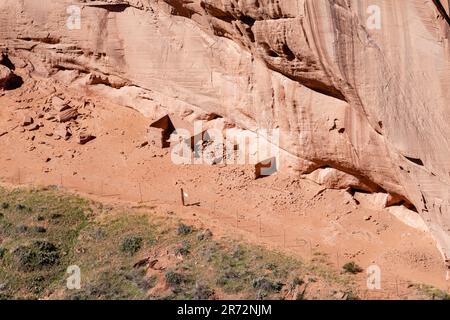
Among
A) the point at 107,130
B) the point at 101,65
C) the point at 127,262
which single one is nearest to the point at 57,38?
the point at 101,65

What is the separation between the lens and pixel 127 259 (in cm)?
2048

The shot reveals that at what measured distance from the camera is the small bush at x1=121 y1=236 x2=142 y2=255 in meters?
20.7

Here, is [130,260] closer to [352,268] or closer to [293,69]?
[352,268]

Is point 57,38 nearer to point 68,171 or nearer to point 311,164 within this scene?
point 68,171

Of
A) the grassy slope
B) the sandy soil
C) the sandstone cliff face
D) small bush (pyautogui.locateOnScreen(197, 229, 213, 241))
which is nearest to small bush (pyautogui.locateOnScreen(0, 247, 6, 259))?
the grassy slope

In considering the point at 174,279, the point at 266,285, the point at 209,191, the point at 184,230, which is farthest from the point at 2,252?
the point at 266,285

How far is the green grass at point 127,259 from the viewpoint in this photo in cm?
1895

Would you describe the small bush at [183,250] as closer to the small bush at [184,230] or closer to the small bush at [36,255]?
the small bush at [184,230]

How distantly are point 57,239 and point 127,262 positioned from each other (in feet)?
8.35

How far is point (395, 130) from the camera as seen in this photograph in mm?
19156

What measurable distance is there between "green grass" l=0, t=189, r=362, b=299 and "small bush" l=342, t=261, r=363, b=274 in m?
0.31
